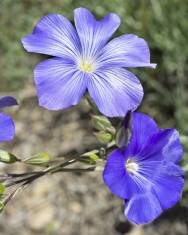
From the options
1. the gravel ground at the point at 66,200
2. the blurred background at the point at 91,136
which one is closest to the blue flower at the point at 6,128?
the blurred background at the point at 91,136

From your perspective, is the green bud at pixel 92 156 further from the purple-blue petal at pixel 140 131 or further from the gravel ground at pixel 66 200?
the gravel ground at pixel 66 200

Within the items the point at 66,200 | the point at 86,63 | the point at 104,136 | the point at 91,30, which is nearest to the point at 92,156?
the point at 104,136

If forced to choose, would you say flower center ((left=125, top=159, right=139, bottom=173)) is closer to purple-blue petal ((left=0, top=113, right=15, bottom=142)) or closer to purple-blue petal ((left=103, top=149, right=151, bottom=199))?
purple-blue petal ((left=103, top=149, right=151, bottom=199))

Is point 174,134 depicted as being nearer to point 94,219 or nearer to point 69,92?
point 69,92

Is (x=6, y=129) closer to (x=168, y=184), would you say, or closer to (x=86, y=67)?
(x=86, y=67)

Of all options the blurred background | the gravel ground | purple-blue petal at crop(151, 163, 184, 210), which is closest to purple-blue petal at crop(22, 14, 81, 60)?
purple-blue petal at crop(151, 163, 184, 210)

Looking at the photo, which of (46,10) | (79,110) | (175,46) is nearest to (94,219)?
(79,110)
